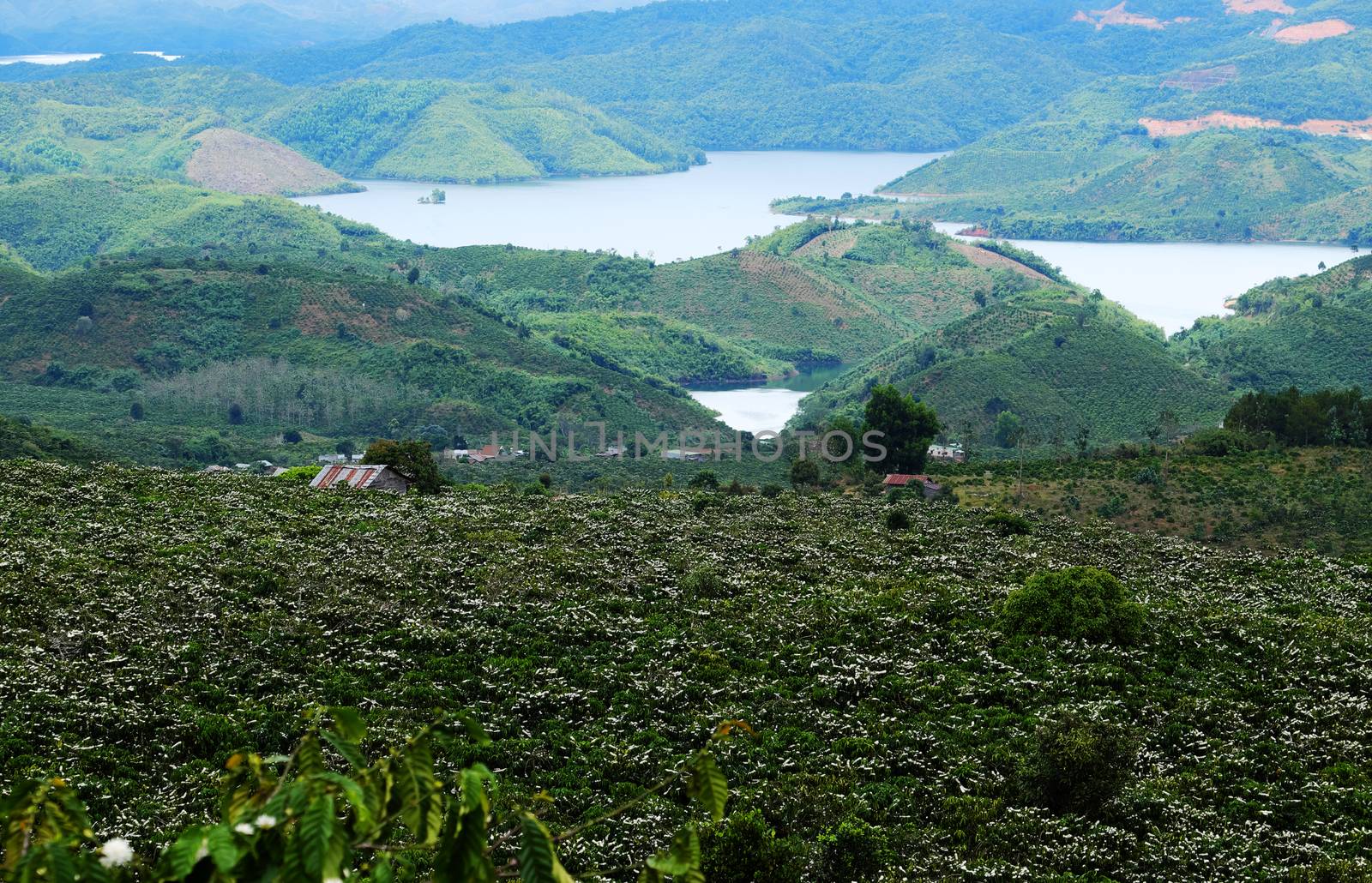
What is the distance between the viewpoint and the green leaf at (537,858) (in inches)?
254

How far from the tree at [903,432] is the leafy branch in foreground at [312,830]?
147 ft

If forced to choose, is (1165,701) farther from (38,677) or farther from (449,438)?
(449,438)

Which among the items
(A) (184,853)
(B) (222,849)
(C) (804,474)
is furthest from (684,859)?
(C) (804,474)

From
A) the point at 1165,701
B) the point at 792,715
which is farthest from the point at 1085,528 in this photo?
the point at 792,715

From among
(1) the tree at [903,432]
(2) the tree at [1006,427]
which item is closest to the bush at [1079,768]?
(1) the tree at [903,432]

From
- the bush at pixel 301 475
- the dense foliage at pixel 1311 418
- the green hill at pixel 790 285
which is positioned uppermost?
the green hill at pixel 790 285

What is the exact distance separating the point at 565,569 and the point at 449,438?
1945 inches

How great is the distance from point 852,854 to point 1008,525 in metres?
21.0

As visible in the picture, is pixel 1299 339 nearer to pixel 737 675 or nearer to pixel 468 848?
pixel 737 675

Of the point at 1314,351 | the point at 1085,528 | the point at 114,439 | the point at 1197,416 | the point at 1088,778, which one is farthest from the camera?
the point at 1314,351

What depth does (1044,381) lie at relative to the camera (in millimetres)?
87625

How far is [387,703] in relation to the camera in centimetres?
2147

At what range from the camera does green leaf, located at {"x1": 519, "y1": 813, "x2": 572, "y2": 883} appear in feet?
21.2

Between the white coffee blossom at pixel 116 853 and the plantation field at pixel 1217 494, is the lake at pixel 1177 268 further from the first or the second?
the white coffee blossom at pixel 116 853
